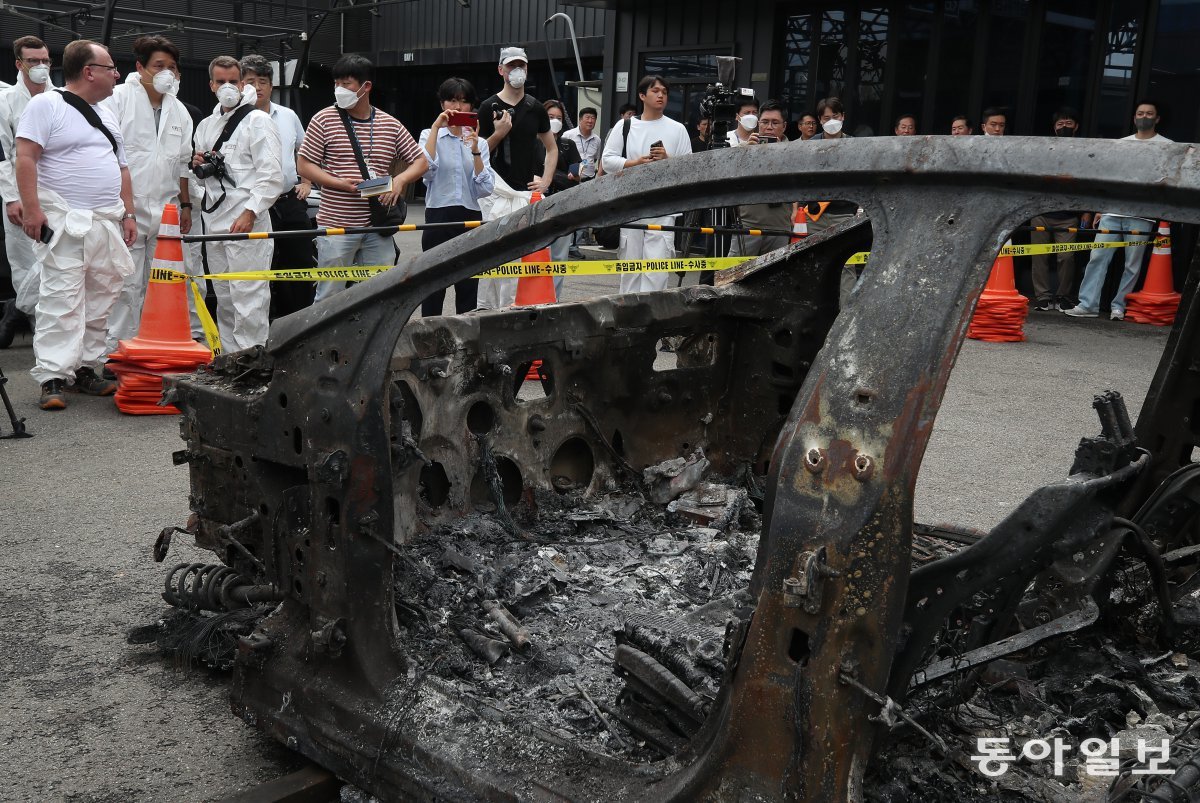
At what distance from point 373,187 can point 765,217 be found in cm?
335

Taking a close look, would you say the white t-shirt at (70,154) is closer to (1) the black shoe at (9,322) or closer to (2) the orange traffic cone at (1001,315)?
(1) the black shoe at (9,322)

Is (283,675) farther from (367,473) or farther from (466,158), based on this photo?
(466,158)

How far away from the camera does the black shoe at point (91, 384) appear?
715 cm

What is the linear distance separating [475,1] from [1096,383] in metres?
16.6

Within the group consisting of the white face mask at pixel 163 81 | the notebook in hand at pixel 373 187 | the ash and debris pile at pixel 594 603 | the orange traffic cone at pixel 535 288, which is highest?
the white face mask at pixel 163 81

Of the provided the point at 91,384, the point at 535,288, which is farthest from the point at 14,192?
the point at 535,288

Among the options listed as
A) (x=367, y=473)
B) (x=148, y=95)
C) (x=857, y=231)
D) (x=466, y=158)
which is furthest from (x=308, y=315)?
(x=148, y=95)

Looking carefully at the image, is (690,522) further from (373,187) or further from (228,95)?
(228,95)

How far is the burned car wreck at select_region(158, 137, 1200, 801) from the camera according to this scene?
1.97 m

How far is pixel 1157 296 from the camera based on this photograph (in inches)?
448

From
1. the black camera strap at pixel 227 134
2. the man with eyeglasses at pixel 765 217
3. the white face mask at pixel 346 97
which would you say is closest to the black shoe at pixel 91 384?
the black camera strap at pixel 227 134

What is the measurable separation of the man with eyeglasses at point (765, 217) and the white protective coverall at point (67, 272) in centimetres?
469

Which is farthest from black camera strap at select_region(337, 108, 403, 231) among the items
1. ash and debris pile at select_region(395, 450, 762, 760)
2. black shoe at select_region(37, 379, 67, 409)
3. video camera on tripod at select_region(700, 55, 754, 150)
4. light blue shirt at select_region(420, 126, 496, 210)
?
ash and debris pile at select_region(395, 450, 762, 760)

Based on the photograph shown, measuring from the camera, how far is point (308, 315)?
279 centimetres
